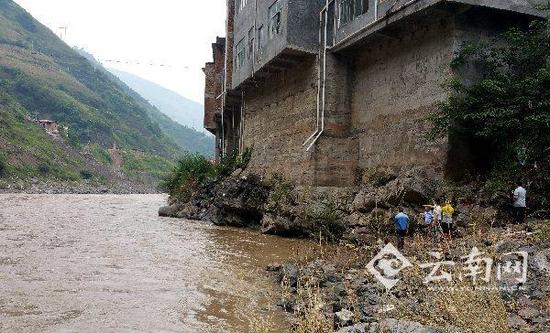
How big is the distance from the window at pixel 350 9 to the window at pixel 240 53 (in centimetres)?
725

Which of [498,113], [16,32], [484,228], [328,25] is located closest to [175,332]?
[484,228]

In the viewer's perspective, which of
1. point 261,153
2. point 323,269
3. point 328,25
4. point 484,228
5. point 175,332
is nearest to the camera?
point 175,332

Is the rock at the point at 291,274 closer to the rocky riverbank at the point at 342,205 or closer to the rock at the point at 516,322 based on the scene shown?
the rocky riverbank at the point at 342,205

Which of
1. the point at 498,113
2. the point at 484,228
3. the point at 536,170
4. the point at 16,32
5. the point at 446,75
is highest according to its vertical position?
the point at 16,32

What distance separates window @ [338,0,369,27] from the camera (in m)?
15.4

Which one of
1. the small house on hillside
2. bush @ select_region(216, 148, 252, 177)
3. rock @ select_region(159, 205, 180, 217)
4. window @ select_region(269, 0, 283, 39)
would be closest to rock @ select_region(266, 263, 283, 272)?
window @ select_region(269, 0, 283, 39)

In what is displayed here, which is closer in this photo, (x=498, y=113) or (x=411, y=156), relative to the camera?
(x=498, y=113)

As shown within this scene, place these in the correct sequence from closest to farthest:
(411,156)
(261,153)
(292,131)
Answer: (411,156), (292,131), (261,153)

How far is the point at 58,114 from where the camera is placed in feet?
266

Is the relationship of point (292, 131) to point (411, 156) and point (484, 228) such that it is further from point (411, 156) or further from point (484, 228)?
point (484, 228)

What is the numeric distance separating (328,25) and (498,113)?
7.34m

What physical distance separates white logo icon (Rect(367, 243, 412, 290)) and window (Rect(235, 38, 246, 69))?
1470 centimetres

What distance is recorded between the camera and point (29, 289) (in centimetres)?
855

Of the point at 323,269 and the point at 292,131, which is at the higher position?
the point at 292,131
